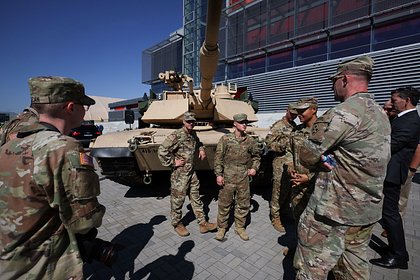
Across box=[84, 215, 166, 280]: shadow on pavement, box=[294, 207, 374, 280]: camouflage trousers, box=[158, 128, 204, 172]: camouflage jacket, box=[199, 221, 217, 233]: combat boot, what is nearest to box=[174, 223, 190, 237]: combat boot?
box=[199, 221, 217, 233]: combat boot

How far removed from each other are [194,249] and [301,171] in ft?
6.00

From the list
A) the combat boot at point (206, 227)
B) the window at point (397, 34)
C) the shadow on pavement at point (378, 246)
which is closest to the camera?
the shadow on pavement at point (378, 246)

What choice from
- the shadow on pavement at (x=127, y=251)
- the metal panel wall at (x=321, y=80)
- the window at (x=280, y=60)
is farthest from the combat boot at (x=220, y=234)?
the window at (x=280, y=60)

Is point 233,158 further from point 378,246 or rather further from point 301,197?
point 378,246

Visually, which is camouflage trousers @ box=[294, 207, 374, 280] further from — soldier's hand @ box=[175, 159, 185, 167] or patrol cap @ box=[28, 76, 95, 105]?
soldier's hand @ box=[175, 159, 185, 167]

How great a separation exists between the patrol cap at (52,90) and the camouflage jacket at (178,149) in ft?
8.20

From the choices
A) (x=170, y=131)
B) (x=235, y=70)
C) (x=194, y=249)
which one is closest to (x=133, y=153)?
(x=170, y=131)

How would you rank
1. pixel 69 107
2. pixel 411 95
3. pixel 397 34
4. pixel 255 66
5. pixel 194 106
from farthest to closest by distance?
pixel 255 66 → pixel 397 34 → pixel 194 106 → pixel 411 95 → pixel 69 107

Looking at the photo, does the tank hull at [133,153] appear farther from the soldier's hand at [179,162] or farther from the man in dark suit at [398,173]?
the man in dark suit at [398,173]

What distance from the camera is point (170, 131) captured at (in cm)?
542

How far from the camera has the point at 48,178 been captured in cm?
131

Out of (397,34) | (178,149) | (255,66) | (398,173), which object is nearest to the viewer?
(398,173)

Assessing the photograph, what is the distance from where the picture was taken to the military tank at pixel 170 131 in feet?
12.7

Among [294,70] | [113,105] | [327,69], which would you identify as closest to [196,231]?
[327,69]
